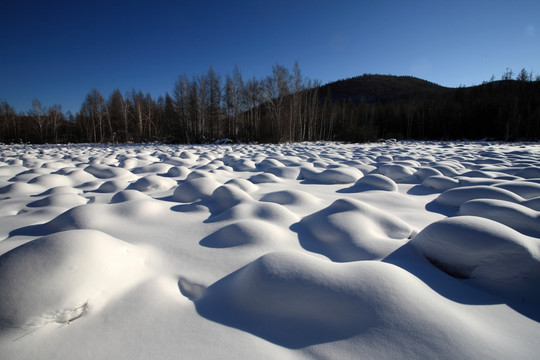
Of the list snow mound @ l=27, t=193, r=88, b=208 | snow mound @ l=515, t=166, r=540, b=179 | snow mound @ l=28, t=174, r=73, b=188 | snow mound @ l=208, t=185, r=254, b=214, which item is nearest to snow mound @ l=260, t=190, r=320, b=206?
snow mound @ l=208, t=185, r=254, b=214

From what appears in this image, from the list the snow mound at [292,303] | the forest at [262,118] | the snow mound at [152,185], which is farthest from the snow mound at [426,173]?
the forest at [262,118]

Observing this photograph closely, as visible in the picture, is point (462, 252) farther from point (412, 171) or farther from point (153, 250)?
point (412, 171)

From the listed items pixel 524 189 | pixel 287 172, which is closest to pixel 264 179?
pixel 287 172

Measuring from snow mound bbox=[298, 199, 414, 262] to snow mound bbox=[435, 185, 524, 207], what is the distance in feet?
2.31

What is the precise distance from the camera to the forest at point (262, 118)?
16.5m

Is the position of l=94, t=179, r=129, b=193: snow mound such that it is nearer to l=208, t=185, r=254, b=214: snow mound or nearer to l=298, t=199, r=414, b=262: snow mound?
l=208, t=185, r=254, b=214: snow mound

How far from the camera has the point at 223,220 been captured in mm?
1300

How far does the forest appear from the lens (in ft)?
54.2

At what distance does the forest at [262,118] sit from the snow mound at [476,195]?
13432 millimetres

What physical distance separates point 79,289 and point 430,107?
35237mm

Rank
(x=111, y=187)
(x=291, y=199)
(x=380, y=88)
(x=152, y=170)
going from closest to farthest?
1. (x=291, y=199)
2. (x=111, y=187)
3. (x=152, y=170)
4. (x=380, y=88)

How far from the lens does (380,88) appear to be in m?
60.8

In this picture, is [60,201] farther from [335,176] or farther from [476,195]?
[476,195]

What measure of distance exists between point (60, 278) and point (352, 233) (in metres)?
1.04
